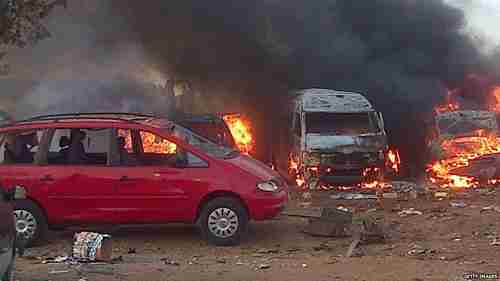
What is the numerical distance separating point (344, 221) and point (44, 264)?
3857 mm

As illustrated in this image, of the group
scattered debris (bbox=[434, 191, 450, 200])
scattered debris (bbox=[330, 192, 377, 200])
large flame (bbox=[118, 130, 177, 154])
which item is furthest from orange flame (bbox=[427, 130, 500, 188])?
large flame (bbox=[118, 130, 177, 154])

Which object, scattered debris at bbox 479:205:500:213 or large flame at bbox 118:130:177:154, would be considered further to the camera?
scattered debris at bbox 479:205:500:213

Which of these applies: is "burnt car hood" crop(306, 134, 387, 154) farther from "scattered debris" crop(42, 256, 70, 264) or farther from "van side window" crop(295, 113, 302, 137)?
"scattered debris" crop(42, 256, 70, 264)

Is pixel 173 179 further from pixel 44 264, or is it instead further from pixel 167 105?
pixel 167 105

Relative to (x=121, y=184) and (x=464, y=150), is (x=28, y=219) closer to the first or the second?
(x=121, y=184)

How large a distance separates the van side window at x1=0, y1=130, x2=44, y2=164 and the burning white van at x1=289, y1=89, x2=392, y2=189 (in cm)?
612

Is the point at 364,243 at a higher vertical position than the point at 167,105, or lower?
lower

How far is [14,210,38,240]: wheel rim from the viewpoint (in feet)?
28.3

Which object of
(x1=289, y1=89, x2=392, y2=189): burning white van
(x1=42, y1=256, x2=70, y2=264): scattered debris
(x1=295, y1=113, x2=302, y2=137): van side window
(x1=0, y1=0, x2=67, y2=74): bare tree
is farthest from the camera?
(x1=295, y1=113, x2=302, y2=137): van side window

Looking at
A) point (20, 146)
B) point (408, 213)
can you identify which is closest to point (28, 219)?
point (20, 146)

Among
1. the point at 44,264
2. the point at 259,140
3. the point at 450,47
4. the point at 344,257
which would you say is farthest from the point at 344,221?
the point at 450,47

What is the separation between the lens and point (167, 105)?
18172mm

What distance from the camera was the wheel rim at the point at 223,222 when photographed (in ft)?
28.6

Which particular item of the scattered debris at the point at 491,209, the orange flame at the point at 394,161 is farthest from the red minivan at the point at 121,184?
the orange flame at the point at 394,161
